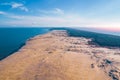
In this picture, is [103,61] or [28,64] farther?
[103,61]

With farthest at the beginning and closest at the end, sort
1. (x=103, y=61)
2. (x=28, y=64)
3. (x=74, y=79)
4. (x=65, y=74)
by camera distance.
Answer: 1. (x=103, y=61)
2. (x=28, y=64)
3. (x=65, y=74)
4. (x=74, y=79)

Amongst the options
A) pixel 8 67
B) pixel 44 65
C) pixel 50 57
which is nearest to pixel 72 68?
pixel 44 65

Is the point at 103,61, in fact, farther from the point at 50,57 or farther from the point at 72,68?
the point at 50,57

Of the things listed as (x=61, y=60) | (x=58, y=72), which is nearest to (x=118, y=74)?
(x=58, y=72)

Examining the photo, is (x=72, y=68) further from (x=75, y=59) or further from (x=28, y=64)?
(x=28, y=64)

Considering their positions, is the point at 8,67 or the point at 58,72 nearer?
the point at 58,72

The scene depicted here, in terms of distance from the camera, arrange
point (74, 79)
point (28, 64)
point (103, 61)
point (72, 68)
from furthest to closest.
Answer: point (103, 61), point (28, 64), point (72, 68), point (74, 79)

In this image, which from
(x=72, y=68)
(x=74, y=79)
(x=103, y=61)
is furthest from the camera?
(x=103, y=61)

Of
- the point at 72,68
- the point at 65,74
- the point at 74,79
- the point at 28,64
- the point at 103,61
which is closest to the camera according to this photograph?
the point at 74,79

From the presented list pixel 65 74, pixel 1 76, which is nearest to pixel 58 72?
pixel 65 74
